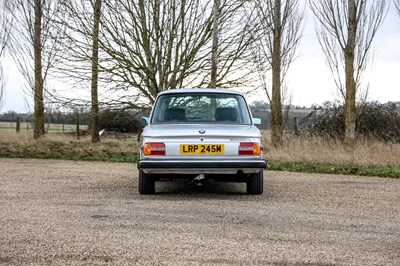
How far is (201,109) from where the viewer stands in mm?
8969

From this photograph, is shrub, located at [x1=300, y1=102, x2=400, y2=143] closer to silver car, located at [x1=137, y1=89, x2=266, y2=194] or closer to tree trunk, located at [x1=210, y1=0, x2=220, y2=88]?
tree trunk, located at [x1=210, y1=0, x2=220, y2=88]

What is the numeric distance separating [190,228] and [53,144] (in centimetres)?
1570

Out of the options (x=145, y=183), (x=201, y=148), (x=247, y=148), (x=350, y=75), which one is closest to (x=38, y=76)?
(x=350, y=75)

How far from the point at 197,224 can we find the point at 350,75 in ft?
42.0

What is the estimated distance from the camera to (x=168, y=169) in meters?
7.91

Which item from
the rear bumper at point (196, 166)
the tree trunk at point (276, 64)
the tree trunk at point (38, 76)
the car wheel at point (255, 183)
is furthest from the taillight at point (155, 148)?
the tree trunk at point (276, 64)

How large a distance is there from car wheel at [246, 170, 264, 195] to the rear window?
847 millimetres

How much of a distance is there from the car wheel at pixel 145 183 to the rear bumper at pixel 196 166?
1.98ft

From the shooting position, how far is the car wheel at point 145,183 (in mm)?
8591

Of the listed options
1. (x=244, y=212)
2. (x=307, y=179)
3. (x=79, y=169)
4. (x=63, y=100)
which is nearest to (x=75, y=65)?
(x=63, y=100)

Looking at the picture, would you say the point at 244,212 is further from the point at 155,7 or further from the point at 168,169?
the point at 155,7

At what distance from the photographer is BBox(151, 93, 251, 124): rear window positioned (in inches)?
347

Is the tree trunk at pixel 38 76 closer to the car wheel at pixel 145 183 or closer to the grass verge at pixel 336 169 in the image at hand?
the grass verge at pixel 336 169

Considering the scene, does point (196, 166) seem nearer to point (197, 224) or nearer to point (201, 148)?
point (201, 148)
